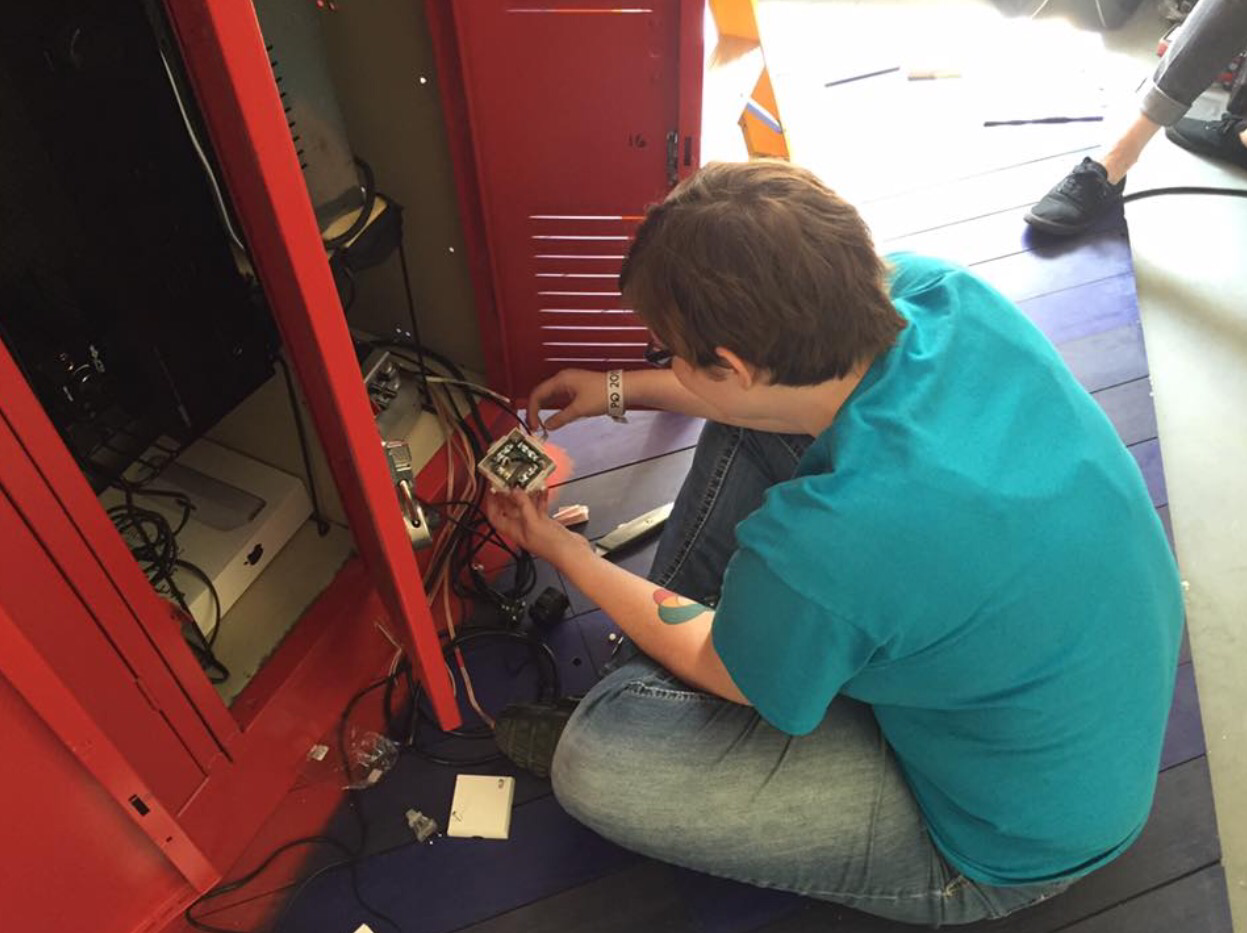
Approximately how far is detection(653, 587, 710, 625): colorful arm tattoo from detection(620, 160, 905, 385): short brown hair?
0.30 m

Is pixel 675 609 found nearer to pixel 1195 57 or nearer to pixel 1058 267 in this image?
pixel 1058 267

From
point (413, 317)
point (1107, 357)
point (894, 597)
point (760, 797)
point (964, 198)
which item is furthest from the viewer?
point (964, 198)

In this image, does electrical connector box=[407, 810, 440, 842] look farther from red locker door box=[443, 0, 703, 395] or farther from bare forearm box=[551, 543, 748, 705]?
red locker door box=[443, 0, 703, 395]

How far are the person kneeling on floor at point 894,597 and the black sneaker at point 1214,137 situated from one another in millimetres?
1554

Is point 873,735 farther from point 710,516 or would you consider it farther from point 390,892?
point 390,892

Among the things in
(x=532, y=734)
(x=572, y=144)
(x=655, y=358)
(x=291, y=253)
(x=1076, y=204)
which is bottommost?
(x=532, y=734)

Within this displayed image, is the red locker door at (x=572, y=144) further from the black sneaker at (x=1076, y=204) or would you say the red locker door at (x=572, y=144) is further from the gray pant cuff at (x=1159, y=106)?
the gray pant cuff at (x=1159, y=106)

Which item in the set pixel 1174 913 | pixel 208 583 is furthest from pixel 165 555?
pixel 1174 913

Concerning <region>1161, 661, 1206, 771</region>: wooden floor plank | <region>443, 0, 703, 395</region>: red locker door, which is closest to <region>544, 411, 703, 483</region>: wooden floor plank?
<region>443, 0, 703, 395</region>: red locker door

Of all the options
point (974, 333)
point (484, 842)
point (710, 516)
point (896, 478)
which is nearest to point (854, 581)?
point (896, 478)

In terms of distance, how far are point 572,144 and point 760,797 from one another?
0.77 meters

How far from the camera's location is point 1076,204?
1.96 m

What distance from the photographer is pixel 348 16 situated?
116cm

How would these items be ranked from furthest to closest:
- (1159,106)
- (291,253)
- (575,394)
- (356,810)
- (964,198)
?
(964,198) < (1159,106) < (575,394) < (356,810) < (291,253)
